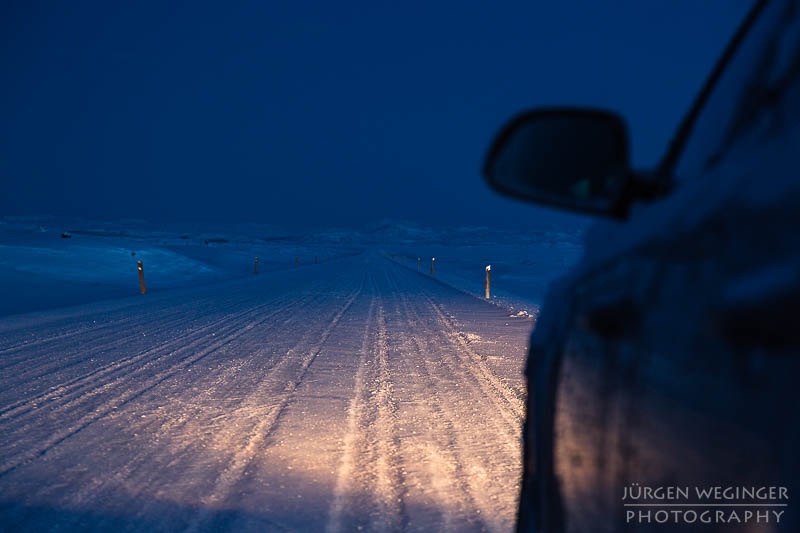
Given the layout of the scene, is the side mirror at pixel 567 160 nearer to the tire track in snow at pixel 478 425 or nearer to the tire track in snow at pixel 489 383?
the tire track in snow at pixel 478 425

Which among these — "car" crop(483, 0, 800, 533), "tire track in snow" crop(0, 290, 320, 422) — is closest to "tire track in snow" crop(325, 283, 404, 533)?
"car" crop(483, 0, 800, 533)

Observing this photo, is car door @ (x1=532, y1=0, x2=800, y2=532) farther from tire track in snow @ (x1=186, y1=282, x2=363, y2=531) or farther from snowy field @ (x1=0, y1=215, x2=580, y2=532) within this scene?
tire track in snow @ (x1=186, y1=282, x2=363, y2=531)

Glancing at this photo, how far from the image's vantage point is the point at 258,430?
141 inches

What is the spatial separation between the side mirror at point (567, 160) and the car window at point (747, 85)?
20cm

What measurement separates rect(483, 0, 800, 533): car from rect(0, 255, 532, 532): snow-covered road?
1.46 metres

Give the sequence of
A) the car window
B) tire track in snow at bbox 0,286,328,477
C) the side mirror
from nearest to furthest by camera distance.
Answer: the car window
the side mirror
tire track in snow at bbox 0,286,328,477

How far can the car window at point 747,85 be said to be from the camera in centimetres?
103

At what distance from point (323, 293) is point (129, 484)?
10.7m

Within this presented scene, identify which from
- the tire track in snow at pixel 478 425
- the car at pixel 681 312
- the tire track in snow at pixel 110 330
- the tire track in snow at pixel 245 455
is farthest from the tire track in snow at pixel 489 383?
the tire track in snow at pixel 110 330

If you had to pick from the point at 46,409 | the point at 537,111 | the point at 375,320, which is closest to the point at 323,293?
the point at 375,320

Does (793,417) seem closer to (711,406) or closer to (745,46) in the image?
(711,406)

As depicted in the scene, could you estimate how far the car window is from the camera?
1.03 metres

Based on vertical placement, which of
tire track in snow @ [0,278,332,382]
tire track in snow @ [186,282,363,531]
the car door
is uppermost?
the car door

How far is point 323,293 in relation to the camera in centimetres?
1348
